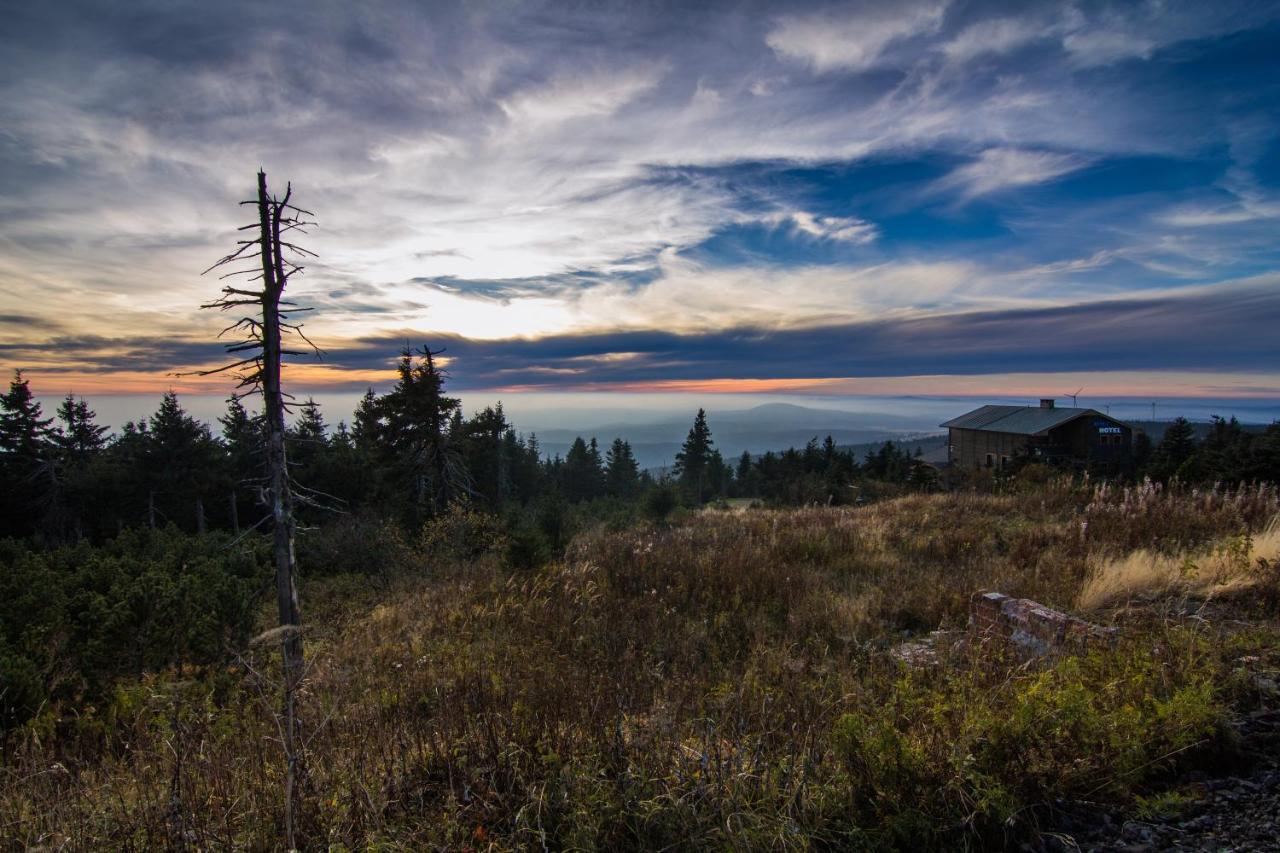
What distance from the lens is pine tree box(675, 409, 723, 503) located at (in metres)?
65.8

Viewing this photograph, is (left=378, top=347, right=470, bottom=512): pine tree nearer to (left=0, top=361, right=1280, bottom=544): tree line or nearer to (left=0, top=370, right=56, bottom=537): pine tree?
(left=0, top=361, right=1280, bottom=544): tree line

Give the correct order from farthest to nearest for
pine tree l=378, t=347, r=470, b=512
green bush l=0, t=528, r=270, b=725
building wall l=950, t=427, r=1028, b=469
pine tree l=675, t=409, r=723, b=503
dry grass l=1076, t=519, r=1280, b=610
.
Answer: pine tree l=675, t=409, r=723, b=503 → building wall l=950, t=427, r=1028, b=469 → pine tree l=378, t=347, r=470, b=512 → green bush l=0, t=528, r=270, b=725 → dry grass l=1076, t=519, r=1280, b=610

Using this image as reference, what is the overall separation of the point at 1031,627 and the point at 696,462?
204 feet

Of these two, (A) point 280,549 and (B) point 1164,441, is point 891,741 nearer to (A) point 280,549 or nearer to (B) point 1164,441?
(A) point 280,549

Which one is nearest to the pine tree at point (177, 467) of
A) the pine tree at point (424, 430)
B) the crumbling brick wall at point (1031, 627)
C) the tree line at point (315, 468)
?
the tree line at point (315, 468)

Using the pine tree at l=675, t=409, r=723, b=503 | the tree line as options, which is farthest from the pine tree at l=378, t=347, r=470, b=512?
the pine tree at l=675, t=409, r=723, b=503

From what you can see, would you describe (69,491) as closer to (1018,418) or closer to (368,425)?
(368,425)

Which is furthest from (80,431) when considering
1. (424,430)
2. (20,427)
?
(424,430)

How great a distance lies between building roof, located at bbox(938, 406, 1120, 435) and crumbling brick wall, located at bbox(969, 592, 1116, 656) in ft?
143

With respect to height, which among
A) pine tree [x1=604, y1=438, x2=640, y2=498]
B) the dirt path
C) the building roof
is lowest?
pine tree [x1=604, y1=438, x2=640, y2=498]

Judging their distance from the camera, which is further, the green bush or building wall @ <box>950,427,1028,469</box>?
building wall @ <box>950,427,1028,469</box>

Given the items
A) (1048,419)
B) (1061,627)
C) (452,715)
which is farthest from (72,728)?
(1048,419)

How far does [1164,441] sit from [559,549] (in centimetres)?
5082

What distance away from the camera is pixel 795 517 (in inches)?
565
